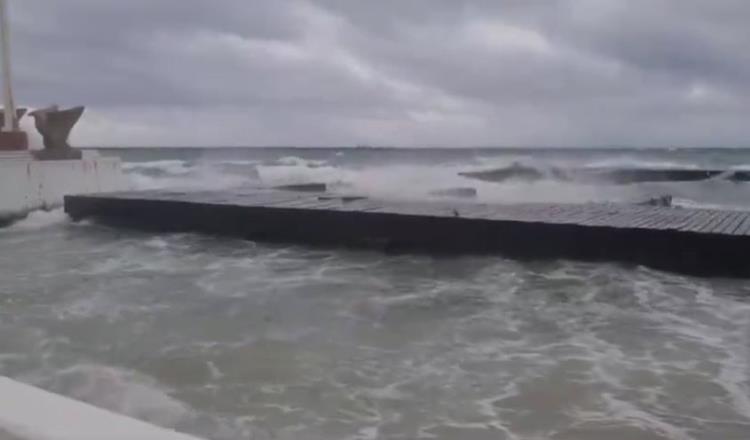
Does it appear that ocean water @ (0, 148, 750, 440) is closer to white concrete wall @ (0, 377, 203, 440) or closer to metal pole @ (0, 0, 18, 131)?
white concrete wall @ (0, 377, 203, 440)

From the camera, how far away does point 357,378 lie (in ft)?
15.3

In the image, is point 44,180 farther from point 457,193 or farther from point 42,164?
point 457,193

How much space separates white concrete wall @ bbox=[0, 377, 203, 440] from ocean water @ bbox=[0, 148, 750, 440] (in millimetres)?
2335

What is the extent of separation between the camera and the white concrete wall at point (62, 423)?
52.5 inches

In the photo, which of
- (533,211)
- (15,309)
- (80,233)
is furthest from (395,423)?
(80,233)

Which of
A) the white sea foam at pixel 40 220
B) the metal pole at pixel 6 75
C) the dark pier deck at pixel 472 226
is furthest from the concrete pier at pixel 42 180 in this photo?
the metal pole at pixel 6 75

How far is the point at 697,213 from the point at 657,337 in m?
5.76

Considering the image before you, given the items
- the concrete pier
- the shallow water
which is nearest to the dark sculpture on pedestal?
the concrete pier

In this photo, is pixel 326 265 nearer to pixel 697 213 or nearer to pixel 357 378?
pixel 357 378

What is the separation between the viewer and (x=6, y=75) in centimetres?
1670

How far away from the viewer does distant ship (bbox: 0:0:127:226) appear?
1423cm

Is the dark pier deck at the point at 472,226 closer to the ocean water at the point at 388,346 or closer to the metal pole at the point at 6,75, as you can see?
the ocean water at the point at 388,346

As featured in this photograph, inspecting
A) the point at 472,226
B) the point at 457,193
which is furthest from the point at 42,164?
the point at 457,193

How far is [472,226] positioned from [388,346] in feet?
14.8
